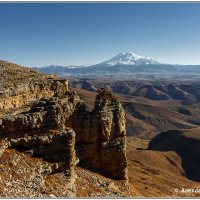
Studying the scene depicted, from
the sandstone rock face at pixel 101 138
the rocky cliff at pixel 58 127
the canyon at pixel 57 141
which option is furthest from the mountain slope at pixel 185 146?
the rocky cliff at pixel 58 127

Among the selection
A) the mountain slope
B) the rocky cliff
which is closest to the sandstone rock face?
the rocky cliff

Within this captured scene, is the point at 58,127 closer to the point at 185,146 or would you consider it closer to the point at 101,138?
the point at 101,138

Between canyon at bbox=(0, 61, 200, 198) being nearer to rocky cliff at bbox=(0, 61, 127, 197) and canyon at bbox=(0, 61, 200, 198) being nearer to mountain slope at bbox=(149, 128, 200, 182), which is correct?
rocky cliff at bbox=(0, 61, 127, 197)

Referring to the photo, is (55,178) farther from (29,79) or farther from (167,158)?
(167,158)

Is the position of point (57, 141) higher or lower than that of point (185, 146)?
higher

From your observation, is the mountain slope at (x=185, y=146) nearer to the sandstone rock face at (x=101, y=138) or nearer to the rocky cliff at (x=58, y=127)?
the sandstone rock face at (x=101, y=138)

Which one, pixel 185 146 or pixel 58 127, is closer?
pixel 58 127

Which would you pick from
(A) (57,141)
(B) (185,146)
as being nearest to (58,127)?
(A) (57,141)

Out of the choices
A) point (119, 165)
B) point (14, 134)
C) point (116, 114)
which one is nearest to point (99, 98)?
point (116, 114)

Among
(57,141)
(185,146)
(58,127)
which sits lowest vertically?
(185,146)
